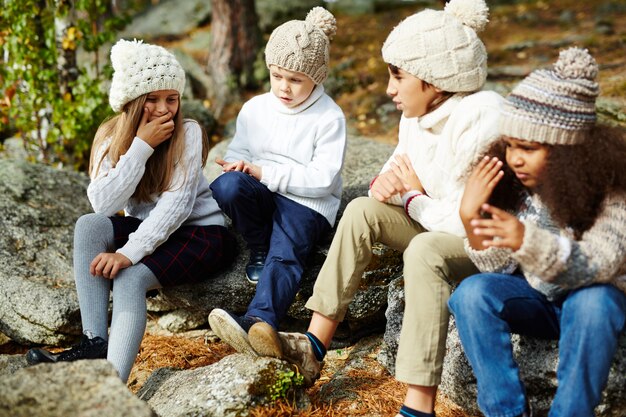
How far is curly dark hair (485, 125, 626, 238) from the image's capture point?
2760 mm

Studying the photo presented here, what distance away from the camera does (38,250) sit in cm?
477

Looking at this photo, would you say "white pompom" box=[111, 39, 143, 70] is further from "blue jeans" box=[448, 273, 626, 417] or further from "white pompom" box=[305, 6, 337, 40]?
"blue jeans" box=[448, 273, 626, 417]

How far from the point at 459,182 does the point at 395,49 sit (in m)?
A: 0.75

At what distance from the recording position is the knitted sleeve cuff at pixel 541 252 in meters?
2.67

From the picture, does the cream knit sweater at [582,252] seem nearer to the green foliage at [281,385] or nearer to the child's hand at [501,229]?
the child's hand at [501,229]

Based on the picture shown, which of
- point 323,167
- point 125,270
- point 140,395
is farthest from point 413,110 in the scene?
point 140,395

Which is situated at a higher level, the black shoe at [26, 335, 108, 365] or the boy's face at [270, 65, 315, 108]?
the boy's face at [270, 65, 315, 108]

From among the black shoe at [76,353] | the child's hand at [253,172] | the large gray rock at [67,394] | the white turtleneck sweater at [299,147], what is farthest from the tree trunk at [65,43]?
the large gray rock at [67,394]

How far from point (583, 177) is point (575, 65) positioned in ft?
1.46

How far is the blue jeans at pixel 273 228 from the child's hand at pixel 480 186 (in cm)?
117

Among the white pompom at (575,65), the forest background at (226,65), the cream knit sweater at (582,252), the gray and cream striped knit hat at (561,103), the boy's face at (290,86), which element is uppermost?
the white pompom at (575,65)

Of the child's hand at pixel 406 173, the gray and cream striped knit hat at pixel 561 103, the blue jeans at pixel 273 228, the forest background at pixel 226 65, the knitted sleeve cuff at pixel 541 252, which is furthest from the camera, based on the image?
the forest background at pixel 226 65

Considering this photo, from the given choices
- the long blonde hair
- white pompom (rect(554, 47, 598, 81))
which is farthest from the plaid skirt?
white pompom (rect(554, 47, 598, 81))

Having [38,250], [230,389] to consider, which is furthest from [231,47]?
[230,389]
